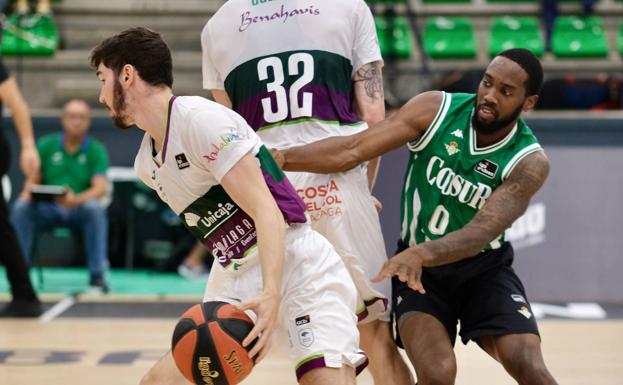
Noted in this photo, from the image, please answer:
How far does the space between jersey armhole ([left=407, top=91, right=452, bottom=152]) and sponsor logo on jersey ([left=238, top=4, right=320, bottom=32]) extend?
669 millimetres

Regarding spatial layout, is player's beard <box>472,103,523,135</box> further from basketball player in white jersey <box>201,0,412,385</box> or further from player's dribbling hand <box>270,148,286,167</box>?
player's dribbling hand <box>270,148,286,167</box>

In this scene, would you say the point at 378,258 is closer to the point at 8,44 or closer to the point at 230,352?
the point at 230,352

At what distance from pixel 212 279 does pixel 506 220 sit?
1.26m

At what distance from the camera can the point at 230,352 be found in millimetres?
3344

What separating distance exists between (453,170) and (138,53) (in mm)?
1575

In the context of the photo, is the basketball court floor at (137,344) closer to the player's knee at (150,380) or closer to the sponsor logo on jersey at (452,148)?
the sponsor logo on jersey at (452,148)

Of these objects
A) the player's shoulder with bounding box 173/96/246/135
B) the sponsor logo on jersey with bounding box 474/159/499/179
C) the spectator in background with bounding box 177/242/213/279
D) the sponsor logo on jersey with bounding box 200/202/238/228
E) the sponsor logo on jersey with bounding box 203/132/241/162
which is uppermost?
the player's shoulder with bounding box 173/96/246/135

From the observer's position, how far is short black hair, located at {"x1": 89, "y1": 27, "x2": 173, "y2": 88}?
11.4 feet

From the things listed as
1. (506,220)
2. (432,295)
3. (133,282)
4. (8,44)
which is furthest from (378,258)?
(8,44)

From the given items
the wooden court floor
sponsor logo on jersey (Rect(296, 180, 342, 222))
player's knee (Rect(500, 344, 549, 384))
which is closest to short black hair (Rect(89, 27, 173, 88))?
sponsor logo on jersey (Rect(296, 180, 342, 222))

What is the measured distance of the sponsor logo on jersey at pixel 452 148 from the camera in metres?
4.50

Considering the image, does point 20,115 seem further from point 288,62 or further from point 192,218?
point 192,218

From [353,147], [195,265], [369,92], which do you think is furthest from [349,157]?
[195,265]

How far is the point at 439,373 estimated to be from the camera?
13.5 feet
